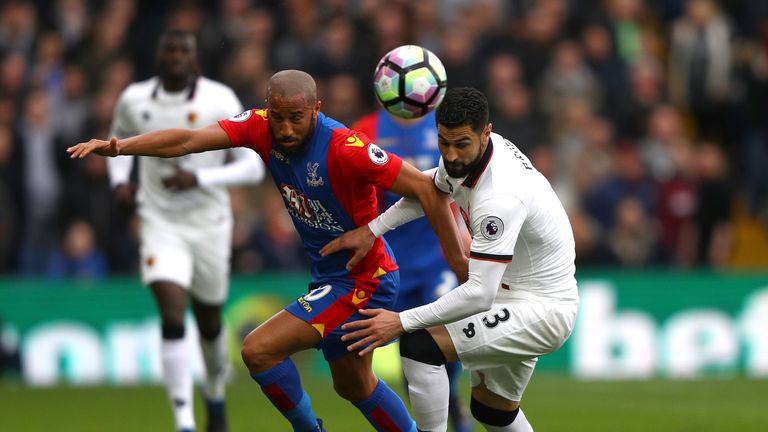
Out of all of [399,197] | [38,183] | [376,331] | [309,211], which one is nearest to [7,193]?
[38,183]

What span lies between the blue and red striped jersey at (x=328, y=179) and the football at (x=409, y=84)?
704 mm

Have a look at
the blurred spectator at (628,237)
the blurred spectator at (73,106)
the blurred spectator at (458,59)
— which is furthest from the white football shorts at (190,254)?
the blurred spectator at (628,237)

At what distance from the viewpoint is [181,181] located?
10430 millimetres

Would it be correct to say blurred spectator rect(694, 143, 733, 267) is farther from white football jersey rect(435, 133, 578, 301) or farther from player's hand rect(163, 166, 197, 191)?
white football jersey rect(435, 133, 578, 301)

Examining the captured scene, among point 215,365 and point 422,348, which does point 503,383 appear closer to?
point 422,348

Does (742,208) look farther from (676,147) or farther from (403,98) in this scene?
(403,98)

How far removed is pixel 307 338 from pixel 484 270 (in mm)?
1253

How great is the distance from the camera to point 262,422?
12008mm

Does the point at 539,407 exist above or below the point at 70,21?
below

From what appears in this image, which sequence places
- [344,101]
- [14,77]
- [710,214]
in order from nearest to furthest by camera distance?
1. [344,101]
2. [14,77]
3. [710,214]

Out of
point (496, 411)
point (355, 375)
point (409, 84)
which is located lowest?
point (496, 411)

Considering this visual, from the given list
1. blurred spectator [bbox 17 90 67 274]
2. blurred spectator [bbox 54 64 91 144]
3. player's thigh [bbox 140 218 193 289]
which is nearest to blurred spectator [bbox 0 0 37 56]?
blurred spectator [bbox 54 64 91 144]

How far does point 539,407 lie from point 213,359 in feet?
12.3

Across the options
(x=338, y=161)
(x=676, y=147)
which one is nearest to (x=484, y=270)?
(x=338, y=161)
